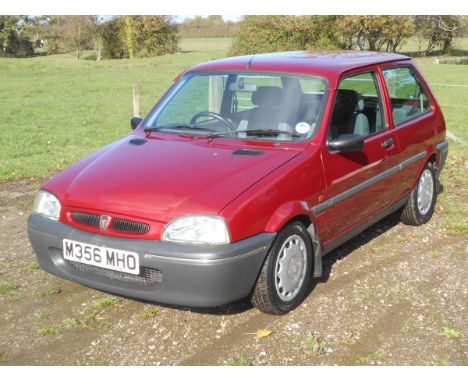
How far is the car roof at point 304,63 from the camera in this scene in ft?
15.6

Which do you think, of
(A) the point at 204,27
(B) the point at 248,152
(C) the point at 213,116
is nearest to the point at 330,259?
(B) the point at 248,152

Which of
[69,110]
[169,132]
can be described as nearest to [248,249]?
[169,132]

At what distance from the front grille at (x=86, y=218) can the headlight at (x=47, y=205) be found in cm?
20

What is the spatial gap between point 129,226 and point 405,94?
3639mm

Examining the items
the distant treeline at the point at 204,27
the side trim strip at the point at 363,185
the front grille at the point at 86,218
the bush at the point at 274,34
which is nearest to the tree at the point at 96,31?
the distant treeline at the point at 204,27

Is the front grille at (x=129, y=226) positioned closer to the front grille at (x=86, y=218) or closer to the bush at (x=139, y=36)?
the front grille at (x=86, y=218)

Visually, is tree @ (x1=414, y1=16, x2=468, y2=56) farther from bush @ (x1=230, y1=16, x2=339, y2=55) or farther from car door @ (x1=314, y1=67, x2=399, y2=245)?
car door @ (x1=314, y1=67, x2=399, y2=245)

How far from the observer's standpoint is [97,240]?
372 centimetres

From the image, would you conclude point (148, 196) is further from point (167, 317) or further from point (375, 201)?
point (375, 201)

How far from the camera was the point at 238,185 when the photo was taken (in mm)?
3734

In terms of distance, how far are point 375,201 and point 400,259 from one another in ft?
1.91

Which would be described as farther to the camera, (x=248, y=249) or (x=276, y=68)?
(x=276, y=68)

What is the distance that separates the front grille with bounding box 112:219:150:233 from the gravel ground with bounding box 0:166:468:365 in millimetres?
725

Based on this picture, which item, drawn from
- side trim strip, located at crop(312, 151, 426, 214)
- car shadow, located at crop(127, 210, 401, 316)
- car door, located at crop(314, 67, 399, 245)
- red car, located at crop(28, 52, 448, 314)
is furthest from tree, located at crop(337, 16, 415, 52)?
red car, located at crop(28, 52, 448, 314)
